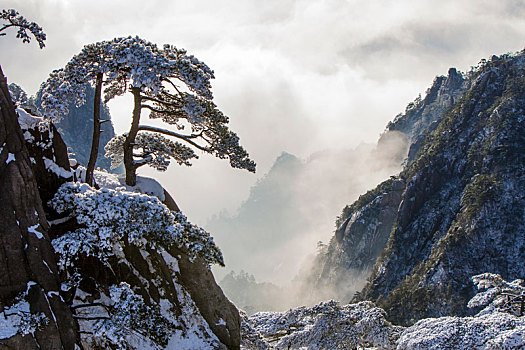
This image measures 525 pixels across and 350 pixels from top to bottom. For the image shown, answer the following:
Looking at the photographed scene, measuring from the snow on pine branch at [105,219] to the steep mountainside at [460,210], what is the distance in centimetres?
7191

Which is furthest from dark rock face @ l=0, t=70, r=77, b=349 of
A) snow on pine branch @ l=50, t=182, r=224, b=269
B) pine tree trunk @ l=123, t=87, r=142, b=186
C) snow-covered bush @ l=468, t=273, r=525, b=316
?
snow-covered bush @ l=468, t=273, r=525, b=316

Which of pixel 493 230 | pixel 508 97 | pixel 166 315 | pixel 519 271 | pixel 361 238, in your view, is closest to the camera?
pixel 166 315

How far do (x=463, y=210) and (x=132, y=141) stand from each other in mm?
87160

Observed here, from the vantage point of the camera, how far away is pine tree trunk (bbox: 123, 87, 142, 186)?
14.8 m

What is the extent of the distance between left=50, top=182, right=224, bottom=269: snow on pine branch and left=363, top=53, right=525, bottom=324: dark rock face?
71824 mm

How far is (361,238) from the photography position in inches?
5064

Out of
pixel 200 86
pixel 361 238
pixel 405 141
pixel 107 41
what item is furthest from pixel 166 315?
pixel 405 141

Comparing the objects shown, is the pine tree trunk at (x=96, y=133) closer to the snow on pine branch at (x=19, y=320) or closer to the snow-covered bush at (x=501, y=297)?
the snow on pine branch at (x=19, y=320)

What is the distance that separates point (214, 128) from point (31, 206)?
6.31 meters

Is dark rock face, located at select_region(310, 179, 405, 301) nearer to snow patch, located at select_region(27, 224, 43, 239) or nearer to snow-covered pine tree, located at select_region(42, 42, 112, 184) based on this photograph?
snow-covered pine tree, located at select_region(42, 42, 112, 184)

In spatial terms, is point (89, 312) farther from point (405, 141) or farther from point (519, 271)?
point (405, 141)

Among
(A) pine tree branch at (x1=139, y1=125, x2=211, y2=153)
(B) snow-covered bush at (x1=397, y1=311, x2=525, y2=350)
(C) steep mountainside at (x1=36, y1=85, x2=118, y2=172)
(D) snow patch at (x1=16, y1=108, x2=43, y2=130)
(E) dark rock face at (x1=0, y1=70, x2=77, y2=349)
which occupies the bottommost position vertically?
(B) snow-covered bush at (x1=397, y1=311, x2=525, y2=350)

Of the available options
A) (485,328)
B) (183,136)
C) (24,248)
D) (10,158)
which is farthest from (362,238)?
(10,158)

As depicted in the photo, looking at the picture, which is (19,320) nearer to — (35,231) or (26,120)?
(35,231)
